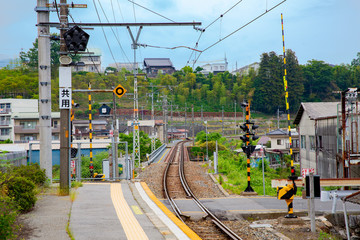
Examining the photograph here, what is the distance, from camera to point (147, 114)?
79875mm

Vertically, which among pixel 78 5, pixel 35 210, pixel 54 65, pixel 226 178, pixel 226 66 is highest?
pixel 226 66

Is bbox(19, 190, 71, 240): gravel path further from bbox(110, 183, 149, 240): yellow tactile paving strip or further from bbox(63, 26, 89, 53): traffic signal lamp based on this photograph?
bbox(63, 26, 89, 53): traffic signal lamp

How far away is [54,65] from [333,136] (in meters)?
50.2

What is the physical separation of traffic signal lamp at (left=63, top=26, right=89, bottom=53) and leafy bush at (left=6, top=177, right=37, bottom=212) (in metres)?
3.50

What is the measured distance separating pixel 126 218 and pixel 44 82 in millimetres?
5612

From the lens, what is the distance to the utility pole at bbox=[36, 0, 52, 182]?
427 inches

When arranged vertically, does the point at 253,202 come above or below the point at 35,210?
below

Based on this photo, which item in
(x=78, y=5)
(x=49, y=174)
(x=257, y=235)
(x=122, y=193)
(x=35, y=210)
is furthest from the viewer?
(x=49, y=174)

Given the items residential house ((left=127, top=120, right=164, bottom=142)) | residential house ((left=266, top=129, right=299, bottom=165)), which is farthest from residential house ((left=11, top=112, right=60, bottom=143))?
residential house ((left=266, top=129, right=299, bottom=165))

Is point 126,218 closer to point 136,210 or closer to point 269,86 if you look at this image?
point 136,210

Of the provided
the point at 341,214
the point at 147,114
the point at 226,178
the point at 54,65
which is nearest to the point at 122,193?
the point at 341,214

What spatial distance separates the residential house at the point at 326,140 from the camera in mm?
14938

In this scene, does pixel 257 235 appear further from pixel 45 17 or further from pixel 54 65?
pixel 54 65

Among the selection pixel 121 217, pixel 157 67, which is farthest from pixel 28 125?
pixel 157 67
